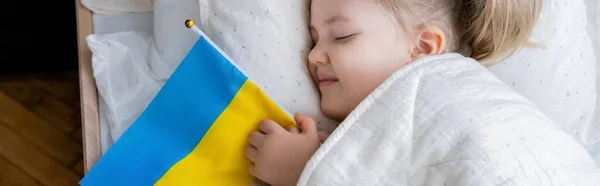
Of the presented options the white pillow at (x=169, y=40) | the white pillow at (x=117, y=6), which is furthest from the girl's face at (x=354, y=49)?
the white pillow at (x=117, y=6)

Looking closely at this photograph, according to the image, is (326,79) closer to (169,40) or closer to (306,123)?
(306,123)

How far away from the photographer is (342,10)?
89 cm

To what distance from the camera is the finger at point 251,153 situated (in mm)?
880

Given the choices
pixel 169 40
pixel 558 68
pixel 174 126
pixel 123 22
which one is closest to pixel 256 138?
pixel 174 126

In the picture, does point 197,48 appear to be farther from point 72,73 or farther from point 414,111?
point 72,73

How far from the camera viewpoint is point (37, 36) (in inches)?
50.2

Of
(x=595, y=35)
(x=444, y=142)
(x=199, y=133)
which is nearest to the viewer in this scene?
(x=444, y=142)

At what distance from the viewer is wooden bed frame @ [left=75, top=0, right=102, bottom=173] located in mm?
962

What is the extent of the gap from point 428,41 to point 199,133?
13.9 inches

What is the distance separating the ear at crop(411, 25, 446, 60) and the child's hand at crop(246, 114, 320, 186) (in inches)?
7.8

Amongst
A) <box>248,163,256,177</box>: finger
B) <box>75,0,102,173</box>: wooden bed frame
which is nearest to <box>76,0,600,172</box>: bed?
<box>75,0,102,173</box>: wooden bed frame

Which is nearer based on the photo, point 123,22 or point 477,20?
point 477,20

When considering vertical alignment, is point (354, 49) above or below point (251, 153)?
above

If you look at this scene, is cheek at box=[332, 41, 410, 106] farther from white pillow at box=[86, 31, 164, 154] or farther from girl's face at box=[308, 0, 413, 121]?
white pillow at box=[86, 31, 164, 154]
